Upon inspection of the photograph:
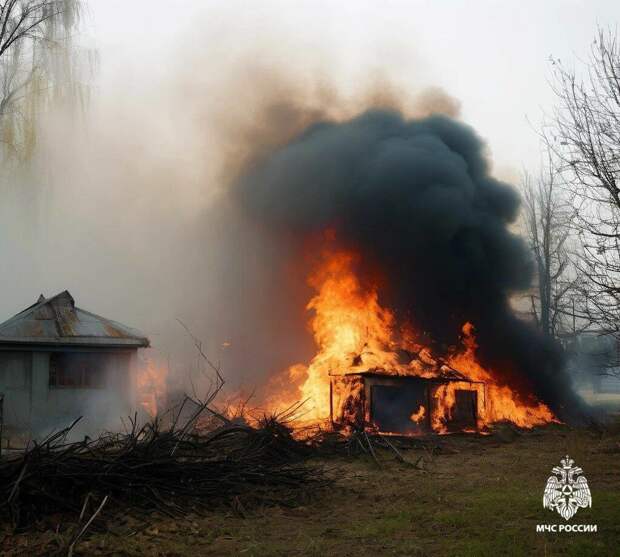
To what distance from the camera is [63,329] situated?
18266 mm

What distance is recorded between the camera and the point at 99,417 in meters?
18.1

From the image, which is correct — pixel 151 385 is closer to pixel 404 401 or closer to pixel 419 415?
pixel 404 401

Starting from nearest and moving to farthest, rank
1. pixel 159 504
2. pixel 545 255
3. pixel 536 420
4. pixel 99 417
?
pixel 159 504 → pixel 99 417 → pixel 536 420 → pixel 545 255

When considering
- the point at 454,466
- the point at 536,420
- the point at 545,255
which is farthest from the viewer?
the point at 545,255

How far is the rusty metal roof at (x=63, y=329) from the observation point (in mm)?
17781

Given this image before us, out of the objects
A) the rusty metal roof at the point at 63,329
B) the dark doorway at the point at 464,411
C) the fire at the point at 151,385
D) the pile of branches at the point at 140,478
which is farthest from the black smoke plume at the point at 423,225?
the pile of branches at the point at 140,478

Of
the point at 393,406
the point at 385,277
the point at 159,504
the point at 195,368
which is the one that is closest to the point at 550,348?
the point at 385,277

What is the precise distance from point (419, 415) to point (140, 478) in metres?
12.8

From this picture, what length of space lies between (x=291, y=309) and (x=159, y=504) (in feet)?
63.3

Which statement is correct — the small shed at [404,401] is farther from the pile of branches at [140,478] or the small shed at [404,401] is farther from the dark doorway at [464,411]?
the pile of branches at [140,478]

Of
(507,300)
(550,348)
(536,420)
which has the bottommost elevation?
(536,420)

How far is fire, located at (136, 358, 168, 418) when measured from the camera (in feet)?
71.6

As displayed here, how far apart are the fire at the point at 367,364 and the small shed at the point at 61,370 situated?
5.84 metres

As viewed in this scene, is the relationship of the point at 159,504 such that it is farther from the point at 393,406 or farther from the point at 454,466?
the point at 393,406
